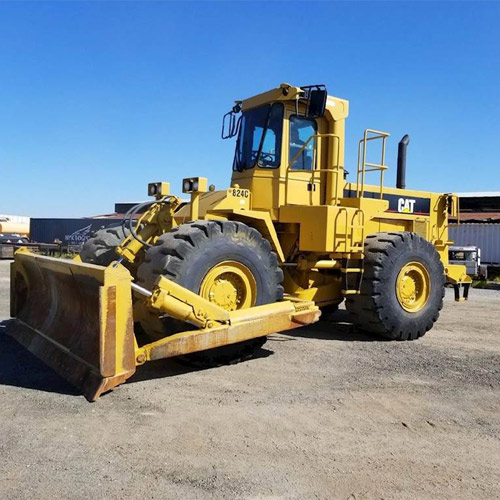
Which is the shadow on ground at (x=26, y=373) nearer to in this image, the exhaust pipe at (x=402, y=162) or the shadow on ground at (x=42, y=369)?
the shadow on ground at (x=42, y=369)

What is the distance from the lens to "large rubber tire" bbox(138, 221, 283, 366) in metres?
5.14

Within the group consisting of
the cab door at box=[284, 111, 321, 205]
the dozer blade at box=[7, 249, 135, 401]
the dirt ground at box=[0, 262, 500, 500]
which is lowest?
the dirt ground at box=[0, 262, 500, 500]

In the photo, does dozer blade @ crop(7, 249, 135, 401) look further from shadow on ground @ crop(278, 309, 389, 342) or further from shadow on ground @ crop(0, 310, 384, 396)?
shadow on ground @ crop(278, 309, 389, 342)

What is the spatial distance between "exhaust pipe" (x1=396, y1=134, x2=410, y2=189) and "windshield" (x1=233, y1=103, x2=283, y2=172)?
128 inches

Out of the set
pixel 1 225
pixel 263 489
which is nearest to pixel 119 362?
pixel 263 489

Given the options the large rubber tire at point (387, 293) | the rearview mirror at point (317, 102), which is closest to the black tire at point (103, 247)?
the rearview mirror at point (317, 102)

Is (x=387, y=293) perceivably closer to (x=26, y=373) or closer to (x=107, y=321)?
(x=107, y=321)

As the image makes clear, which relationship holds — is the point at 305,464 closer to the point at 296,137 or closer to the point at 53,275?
the point at 53,275

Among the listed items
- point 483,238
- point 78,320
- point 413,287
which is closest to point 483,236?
point 483,238

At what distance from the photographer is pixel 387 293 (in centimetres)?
702

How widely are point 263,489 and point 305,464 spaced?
1.45 ft

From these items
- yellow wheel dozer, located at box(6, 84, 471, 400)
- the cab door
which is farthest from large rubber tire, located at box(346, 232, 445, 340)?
the cab door

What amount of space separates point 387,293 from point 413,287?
0.80 m

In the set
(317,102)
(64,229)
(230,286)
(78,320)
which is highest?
(317,102)
